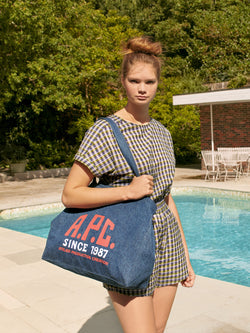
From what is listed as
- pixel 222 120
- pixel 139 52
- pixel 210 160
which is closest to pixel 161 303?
pixel 139 52

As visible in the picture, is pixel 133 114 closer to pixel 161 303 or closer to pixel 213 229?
pixel 161 303

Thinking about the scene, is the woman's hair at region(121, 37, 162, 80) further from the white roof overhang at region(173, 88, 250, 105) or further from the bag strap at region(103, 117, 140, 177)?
the white roof overhang at region(173, 88, 250, 105)

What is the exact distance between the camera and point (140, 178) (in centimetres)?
180

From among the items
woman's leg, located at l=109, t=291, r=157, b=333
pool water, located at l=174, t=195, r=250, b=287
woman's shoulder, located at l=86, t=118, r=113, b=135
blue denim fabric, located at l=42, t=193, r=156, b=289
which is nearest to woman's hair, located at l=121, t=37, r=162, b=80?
woman's shoulder, located at l=86, t=118, r=113, b=135

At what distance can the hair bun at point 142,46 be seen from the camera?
6.58 ft

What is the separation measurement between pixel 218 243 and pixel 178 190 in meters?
4.86

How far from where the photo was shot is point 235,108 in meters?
17.9

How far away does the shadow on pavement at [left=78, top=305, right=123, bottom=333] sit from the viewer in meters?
3.57

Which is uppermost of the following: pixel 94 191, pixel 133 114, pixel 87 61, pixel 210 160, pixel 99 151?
pixel 87 61

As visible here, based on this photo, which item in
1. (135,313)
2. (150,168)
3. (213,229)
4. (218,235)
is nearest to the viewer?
(135,313)

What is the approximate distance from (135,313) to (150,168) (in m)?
0.61

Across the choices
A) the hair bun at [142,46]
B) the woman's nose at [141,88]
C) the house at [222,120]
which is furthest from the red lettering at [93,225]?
the house at [222,120]

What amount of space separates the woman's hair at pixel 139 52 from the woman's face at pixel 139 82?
0.9 inches

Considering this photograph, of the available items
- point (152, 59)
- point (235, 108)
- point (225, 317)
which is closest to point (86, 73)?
point (235, 108)
